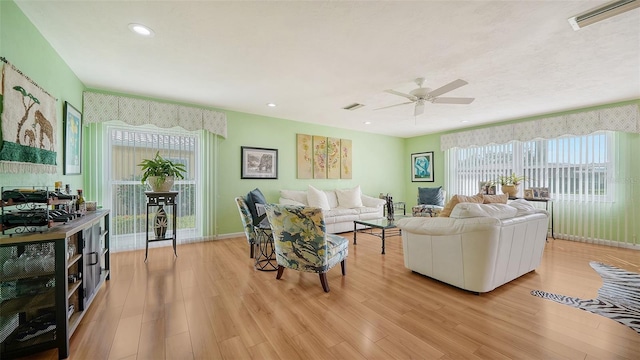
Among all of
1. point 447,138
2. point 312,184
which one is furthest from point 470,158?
point 312,184

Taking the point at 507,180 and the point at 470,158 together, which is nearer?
the point at 507,180

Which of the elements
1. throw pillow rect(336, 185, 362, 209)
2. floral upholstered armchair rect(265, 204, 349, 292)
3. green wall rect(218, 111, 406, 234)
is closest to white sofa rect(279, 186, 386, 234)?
throw pillow rect(336, 185, 362, 209)

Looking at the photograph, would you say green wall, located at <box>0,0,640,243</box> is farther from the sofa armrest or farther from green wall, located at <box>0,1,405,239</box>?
the sofa armrest

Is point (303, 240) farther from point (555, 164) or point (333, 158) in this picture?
point (555, 164)

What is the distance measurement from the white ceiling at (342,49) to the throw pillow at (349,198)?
2.33 m

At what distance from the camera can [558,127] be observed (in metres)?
4.79

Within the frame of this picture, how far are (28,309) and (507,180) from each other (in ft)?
22.1

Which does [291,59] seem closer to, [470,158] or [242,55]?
[242,55]

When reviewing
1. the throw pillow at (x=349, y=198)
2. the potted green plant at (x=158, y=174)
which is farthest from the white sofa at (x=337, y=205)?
the potted green plant at (x=158, y=174)

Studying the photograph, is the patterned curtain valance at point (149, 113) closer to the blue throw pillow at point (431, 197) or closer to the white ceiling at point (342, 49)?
the white ceiling at point (342, 49)

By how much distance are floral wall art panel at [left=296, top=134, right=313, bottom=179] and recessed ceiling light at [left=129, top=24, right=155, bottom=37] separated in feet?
11.7

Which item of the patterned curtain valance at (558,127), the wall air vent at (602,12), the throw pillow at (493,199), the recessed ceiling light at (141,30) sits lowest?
the throw pillow at (493,199)

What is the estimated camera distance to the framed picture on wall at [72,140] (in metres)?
2.90

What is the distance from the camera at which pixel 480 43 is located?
2.47 meters
